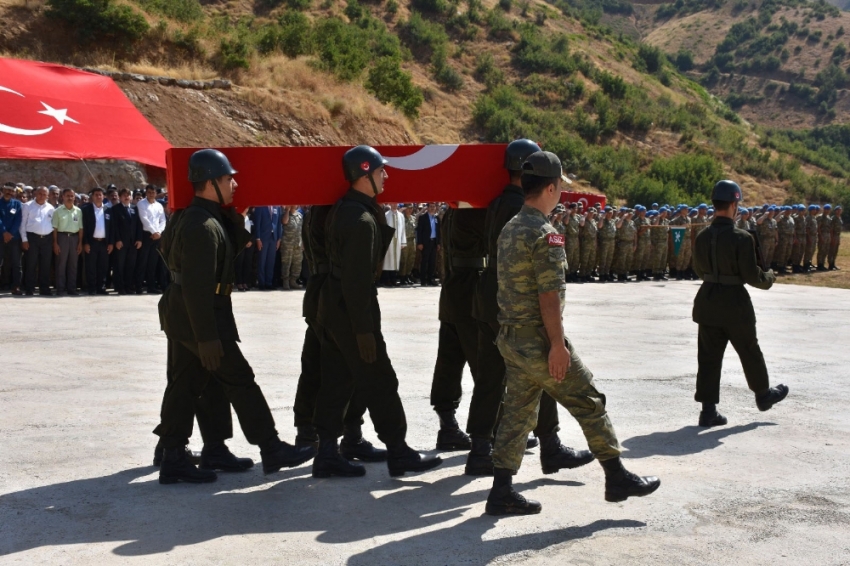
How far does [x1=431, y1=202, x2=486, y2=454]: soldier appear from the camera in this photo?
688 cm

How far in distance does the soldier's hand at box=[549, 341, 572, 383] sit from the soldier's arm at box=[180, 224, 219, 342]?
208cm

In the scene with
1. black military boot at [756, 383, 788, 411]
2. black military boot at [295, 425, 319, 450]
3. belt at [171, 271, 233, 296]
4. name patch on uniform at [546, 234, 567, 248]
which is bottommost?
black military boot at [295, 425, 319, 450]

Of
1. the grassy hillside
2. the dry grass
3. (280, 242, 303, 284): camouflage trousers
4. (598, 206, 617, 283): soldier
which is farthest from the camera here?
the grassy hillside

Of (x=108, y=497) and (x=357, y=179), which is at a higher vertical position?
(x=357, y=179)

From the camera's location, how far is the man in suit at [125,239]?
1716 cm

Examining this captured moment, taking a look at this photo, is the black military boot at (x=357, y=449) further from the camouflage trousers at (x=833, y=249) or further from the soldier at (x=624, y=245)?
the camouflage trousers at (x=833, y=249)

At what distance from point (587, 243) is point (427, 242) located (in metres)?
4.78

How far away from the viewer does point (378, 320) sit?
633cm

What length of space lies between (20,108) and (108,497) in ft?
59.2

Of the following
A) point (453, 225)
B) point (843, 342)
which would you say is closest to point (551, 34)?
point (843, 342)

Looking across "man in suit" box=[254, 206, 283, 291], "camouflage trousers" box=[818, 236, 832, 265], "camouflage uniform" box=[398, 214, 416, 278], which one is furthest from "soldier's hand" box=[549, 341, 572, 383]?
"camouflage trousers" box=[818, 236, 832, 265]

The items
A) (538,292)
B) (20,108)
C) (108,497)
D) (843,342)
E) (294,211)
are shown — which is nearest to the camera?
(538,292)

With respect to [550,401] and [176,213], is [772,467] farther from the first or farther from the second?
[176,213]

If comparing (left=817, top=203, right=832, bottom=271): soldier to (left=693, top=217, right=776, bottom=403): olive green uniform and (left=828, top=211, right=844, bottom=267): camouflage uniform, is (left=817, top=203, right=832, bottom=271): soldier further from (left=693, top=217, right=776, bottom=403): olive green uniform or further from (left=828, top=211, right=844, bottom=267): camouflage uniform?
(left=693, top=217, right=776, bottom=403): olive green uniform
